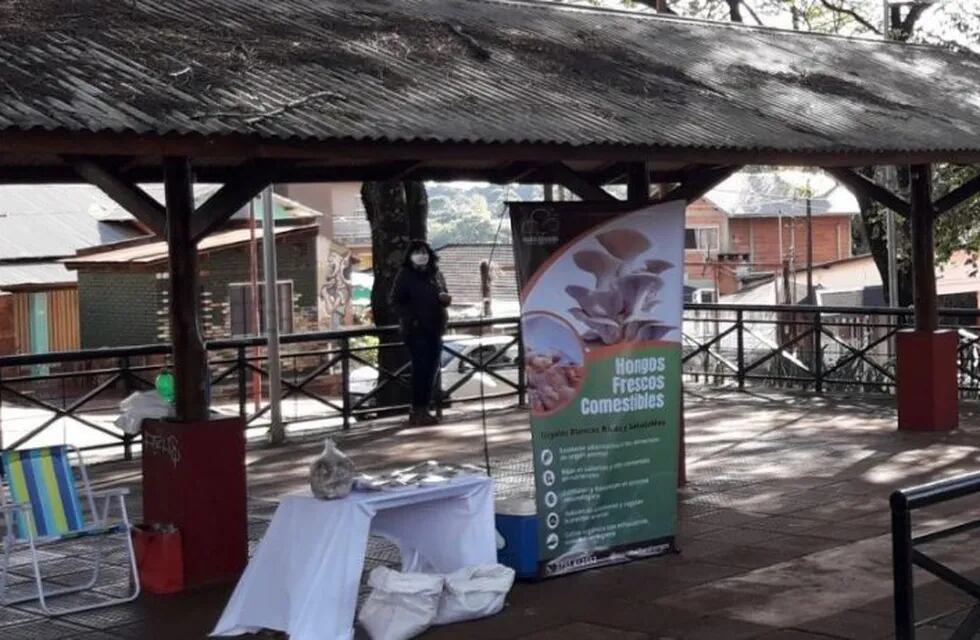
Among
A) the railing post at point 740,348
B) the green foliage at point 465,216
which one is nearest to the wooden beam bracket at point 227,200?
the railing post at point 740,348

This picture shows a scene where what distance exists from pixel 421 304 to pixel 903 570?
33.5 feet

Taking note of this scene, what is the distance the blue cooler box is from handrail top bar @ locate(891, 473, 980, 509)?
332 centimetres

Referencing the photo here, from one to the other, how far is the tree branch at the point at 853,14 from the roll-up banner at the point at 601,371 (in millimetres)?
19981

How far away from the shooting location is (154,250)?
28.1m

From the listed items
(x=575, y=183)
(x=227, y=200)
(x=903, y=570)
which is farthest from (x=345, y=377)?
(x=903, y=570)

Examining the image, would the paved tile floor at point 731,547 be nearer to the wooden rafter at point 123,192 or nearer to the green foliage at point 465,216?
the wooden rafter at point 123,192

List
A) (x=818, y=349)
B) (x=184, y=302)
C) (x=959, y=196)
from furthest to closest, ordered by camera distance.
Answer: (x=818, y=349) → (x=959, y=196) → (x=184, y=302)

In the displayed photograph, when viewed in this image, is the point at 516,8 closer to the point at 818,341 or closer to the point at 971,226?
the point at 818,341

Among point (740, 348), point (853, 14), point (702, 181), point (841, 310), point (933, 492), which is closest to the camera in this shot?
point (933, 492)

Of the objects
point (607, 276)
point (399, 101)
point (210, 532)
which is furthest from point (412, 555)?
point (399, 101)

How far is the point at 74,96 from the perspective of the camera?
7.76 metres

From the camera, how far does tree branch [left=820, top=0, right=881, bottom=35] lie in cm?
2792

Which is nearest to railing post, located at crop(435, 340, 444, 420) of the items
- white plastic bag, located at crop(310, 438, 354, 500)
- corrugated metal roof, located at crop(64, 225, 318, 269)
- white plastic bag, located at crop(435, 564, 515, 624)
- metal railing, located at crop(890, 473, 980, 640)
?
white plastic bag, located at crop(435, 564, 515, 624)

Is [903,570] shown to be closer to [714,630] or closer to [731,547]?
[714,630]
